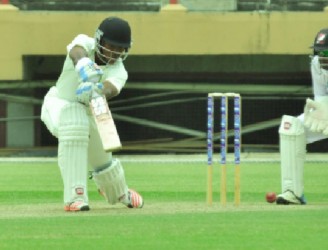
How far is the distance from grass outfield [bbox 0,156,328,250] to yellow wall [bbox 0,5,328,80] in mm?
7612

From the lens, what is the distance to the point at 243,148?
73.9ft

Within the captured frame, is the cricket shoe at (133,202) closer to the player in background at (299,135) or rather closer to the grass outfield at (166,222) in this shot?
the grass outfield at (166,222)

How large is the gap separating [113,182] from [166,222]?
1724 mm

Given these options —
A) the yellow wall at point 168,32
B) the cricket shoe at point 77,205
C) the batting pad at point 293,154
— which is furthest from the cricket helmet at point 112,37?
the yellow wall at point 168,32

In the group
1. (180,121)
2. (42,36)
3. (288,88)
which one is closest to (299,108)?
(288,88)

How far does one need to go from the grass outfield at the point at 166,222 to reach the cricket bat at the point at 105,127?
1.63ft

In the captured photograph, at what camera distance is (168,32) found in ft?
76.0

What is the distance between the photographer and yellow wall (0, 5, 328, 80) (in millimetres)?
22938

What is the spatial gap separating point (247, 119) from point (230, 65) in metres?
0.94

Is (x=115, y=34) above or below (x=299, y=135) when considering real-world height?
above

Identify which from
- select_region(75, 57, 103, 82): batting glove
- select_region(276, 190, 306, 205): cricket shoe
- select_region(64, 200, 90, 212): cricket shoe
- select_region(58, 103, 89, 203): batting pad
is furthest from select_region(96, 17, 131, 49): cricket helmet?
select_region(276, 190, 306, 205): cricket shoe

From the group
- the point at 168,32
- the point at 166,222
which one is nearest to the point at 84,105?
the point at 166,222

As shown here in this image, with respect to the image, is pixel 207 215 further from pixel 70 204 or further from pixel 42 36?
pixel 42 36

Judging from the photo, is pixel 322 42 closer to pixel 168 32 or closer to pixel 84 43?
pixel 84 43
